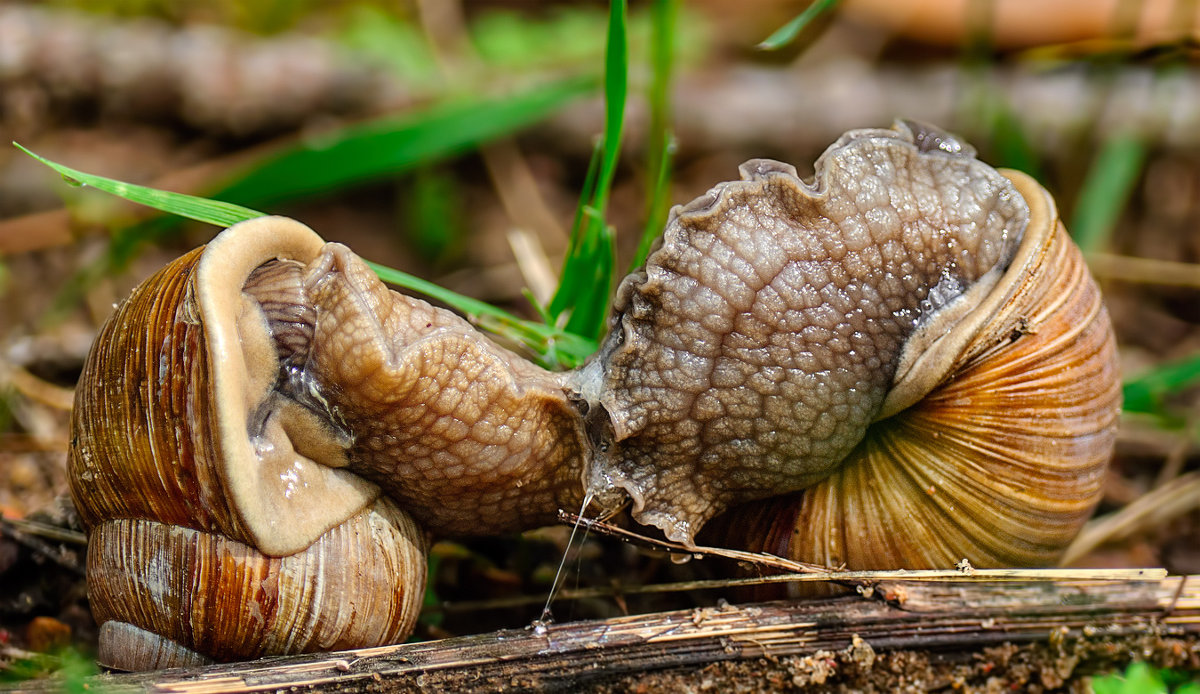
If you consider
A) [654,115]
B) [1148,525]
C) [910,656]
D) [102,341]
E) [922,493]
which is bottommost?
[1148,525]

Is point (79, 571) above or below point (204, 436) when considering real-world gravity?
below

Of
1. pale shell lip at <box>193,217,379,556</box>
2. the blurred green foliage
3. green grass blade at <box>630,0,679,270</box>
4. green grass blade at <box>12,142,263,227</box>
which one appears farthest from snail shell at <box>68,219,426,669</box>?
the blurred green foliage

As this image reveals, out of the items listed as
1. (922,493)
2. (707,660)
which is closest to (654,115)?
(922,493)

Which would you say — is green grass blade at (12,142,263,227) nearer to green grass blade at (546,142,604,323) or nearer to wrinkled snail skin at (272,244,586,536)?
wrinkled snail skin at (272,244,586,536)

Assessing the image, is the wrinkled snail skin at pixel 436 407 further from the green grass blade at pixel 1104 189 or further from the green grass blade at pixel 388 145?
the green grass blade at pixel 1104 189

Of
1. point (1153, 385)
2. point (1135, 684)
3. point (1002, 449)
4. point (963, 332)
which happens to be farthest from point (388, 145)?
point (1135, 684)

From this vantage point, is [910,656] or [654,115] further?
[654,115]

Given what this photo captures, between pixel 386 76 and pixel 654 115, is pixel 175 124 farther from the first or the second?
pixel 654 115
